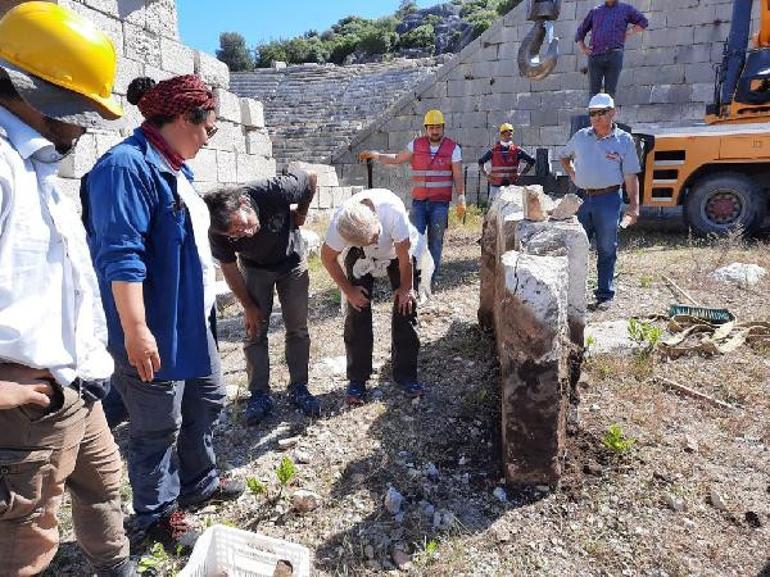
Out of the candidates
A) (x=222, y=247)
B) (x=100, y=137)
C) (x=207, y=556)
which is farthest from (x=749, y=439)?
(x=100, y=137)

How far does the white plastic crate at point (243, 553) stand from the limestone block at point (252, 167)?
5.56 m

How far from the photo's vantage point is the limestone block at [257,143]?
721 centimetres

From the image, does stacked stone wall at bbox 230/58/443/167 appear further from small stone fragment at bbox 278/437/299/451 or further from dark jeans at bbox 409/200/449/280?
small stone fragment at bbox 278/437/299/451

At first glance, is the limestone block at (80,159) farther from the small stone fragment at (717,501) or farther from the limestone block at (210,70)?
the small stone fragment at (717,501)

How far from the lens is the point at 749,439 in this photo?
9.11 feet

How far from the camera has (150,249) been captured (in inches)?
76.6

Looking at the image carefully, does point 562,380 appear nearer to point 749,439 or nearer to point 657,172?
point 749,439

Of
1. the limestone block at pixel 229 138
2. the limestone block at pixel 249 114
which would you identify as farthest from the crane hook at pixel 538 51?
the limestone block at pixel 229 138

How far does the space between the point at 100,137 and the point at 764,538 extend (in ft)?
16.6

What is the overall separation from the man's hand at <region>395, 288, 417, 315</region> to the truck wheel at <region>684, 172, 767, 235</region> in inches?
215

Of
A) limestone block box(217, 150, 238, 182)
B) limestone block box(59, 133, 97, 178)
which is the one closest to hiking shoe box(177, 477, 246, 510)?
limestone block box(59, 133, 97, 178)

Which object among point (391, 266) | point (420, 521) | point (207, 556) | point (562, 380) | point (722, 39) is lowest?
point (420, 521)

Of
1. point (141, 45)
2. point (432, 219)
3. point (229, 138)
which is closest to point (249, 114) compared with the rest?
point (229, 138)

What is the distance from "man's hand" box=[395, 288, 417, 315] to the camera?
314 centimetres
